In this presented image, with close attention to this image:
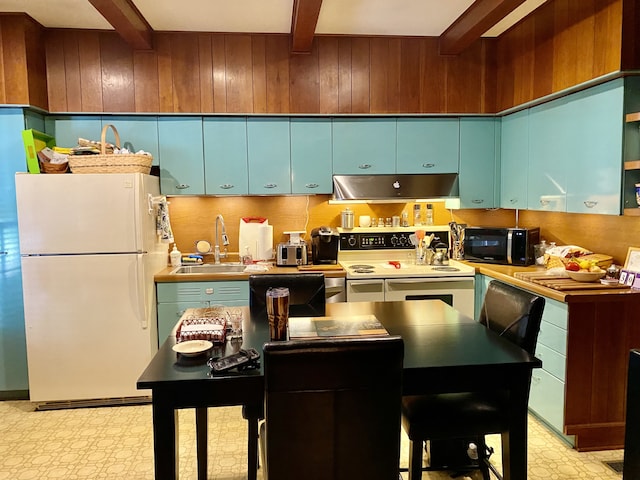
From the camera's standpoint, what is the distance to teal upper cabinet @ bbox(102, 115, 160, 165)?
3.57 metres

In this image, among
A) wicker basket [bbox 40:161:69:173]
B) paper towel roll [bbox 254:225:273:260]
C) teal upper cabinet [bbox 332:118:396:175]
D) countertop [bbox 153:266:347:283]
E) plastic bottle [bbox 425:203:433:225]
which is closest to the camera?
wicker basket [bbox 40:161:69:173]

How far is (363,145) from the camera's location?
3.77m

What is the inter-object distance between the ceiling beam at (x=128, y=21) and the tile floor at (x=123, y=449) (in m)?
2.52

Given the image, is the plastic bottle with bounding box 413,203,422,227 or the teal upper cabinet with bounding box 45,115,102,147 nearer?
the teal upper cabinet with bounding box 45,115,102,147

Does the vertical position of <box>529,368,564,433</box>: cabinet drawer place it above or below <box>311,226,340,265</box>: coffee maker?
below

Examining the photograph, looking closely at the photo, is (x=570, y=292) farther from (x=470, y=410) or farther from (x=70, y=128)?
(x=70, y=128)

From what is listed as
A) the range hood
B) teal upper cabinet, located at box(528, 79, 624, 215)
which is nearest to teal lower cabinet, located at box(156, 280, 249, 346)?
the range hood

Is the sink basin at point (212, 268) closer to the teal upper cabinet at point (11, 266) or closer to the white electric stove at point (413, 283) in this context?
the white electric stove at point (413, 283)

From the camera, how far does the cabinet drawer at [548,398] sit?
8.75 ft

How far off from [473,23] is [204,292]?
8.54 feet

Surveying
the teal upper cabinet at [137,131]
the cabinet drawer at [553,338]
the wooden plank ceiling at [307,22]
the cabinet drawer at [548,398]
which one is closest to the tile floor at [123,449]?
the cabinet drawer at [548,398]

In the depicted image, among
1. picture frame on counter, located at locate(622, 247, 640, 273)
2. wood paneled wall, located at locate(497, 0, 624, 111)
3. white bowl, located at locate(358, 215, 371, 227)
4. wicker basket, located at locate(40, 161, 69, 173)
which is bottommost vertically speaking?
picture frame on counter, located at locate(622, 247, 640, 273)

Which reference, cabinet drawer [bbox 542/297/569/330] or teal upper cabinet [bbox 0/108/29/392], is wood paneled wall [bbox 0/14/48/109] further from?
cabinet drawer [bbox 542/297/569/330]

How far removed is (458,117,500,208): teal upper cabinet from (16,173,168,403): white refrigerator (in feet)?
7.98
